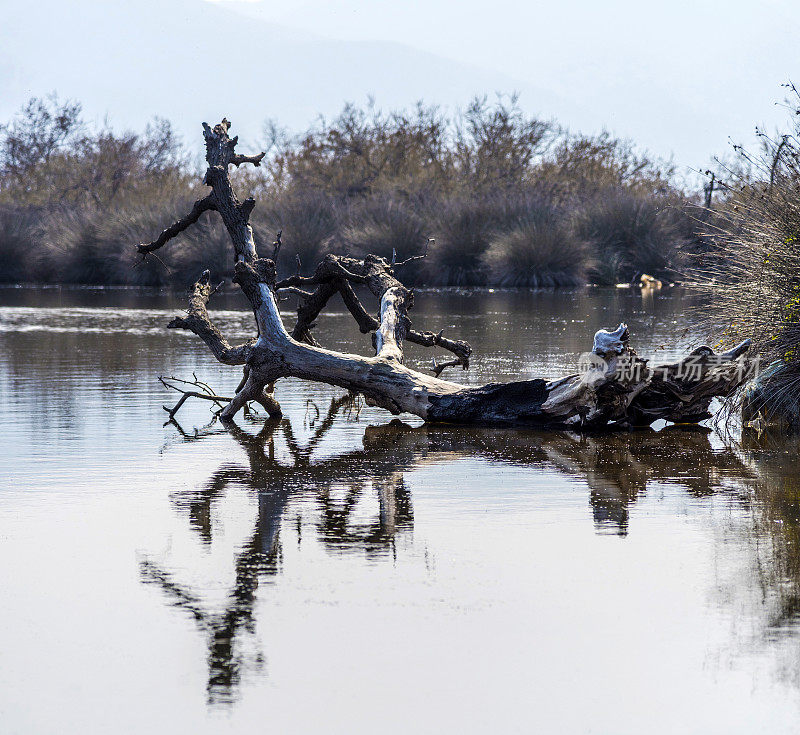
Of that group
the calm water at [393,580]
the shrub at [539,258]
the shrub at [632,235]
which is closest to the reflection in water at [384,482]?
the calm water at [393,580]

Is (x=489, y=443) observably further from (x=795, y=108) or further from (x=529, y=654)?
(x=529, y=654)

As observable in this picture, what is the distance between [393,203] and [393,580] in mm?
32049

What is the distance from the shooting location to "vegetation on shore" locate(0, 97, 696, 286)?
1351 inches

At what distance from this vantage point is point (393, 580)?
16.3 feet

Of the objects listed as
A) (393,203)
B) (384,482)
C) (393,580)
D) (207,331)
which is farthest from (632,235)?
(393,580)

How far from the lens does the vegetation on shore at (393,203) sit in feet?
113

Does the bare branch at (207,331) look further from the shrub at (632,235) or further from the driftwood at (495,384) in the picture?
the shrub at (632,235)

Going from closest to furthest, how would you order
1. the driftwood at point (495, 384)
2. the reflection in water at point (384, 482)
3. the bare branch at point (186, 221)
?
the reflection in water at point (384, 482)
the driftwood at point (495, 384)
the bare branch at point (186, 221)

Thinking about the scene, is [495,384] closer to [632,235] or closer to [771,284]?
[771,284]

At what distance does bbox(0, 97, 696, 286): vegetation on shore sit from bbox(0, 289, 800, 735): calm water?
17.7 meters

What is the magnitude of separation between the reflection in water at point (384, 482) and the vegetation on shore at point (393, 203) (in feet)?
54.5

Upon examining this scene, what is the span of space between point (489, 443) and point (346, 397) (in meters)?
2.81

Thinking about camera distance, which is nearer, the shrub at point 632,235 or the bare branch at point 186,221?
the bare branch at point 186,221

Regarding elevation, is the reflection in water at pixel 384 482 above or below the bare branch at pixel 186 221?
below
